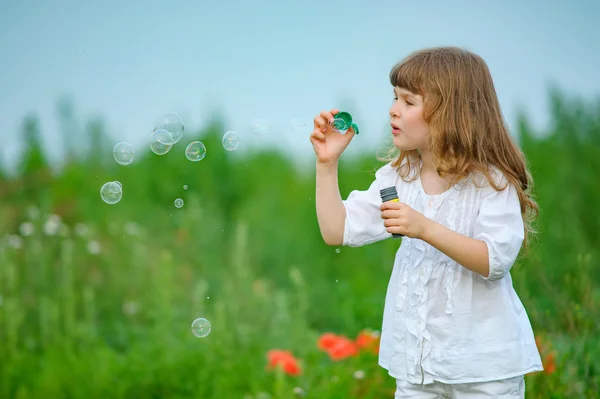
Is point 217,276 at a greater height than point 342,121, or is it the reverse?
point 342,121

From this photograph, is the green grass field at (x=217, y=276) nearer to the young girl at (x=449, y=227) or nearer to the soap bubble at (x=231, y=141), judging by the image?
the young girl at (x=449, y=227)

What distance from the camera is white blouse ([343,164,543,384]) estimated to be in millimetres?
2150

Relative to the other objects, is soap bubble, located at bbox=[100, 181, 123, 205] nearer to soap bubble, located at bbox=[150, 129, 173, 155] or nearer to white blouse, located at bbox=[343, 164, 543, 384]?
soap bubble, located at bbox=[150, 129, 173, 155]

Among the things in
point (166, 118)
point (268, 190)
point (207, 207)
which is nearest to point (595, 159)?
point (268, 190)

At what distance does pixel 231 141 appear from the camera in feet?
9.89

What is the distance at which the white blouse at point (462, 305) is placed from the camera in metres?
2.15

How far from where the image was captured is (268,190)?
241 inches

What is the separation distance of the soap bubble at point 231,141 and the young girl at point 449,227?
2.15ft

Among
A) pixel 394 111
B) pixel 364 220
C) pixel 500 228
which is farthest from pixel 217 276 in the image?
pixel 500 228

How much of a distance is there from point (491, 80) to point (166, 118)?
1372mm

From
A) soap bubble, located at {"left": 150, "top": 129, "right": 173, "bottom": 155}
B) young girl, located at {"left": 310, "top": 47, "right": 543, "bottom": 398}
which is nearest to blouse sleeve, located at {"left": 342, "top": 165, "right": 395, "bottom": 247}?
young girl, located at {"left": 310, "top": 47, "right": 543, "bottom": 398}

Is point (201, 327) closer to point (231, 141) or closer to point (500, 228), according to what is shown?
point (231, 141)

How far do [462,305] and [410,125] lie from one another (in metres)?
0.57

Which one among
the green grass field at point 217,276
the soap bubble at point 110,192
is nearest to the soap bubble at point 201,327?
the green grass field at point 217,276
